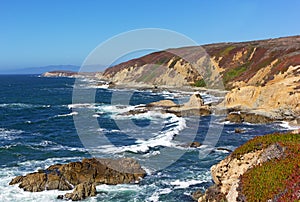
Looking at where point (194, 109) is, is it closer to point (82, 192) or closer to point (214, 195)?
point (82, 192)

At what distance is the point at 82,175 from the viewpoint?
2558 centimetres

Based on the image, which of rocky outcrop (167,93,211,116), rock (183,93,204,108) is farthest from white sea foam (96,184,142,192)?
rock (183,93,204,108)

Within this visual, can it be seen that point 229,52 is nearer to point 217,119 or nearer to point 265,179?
point 217,119

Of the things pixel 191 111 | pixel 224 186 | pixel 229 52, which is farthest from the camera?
pixel 229 52

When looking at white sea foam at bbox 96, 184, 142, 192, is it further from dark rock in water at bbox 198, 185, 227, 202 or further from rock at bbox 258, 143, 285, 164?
rock at bbox 258, 143, 285, 164

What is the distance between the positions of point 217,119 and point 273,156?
38.2 m

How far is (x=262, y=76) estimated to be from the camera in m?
88.8

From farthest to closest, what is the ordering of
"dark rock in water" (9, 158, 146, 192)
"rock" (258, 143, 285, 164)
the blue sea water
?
"dark rock in water" (9, 158, 146, 192) → the blue sea water → "rock" (258, 143, 285, 164)

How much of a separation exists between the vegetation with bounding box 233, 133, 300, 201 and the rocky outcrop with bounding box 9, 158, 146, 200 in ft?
40.0

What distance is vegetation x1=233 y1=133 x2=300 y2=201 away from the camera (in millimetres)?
12773

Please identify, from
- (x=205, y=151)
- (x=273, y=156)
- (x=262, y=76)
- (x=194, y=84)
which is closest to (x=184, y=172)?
(x=205, y=151)

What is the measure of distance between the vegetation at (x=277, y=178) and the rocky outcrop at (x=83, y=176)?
12186 millimetres

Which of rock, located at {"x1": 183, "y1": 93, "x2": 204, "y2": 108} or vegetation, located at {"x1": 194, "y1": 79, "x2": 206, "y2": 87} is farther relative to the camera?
vegetation, located at {"x1": 194, "y1": 79, "x2": 206, "y2": 87}

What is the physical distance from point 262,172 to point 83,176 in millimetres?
15124
